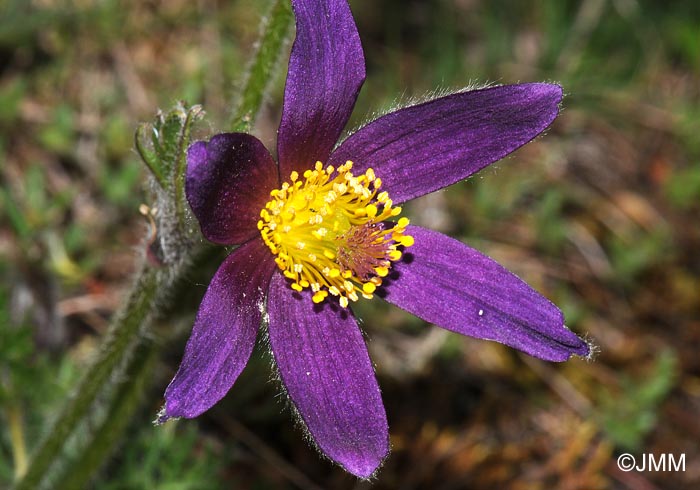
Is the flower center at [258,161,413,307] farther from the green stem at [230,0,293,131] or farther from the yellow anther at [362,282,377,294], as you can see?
the green stem at [230,0,293,131]

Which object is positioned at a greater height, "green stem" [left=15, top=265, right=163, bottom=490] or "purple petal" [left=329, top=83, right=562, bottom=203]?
"purple petal" [left=329, top=83, right=562, bottom=203]

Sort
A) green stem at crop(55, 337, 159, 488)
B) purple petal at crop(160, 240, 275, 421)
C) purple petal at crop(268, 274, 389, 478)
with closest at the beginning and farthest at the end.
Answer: purple petal at crop(160, 240, 275, 421) → purple petal at crop(268, 274, 389, 478) → green stem at crop(55, 337, 159, 488)

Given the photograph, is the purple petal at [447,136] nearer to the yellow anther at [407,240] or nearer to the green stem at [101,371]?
the yellow anther at [407,240]

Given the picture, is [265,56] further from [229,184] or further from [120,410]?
[120,410]

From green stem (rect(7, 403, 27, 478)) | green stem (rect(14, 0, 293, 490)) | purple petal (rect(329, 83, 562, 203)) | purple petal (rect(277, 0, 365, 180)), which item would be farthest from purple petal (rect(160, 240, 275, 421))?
green stem (rect(7, 403, 27, 478))

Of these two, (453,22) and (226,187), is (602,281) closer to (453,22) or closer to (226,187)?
(453,22)

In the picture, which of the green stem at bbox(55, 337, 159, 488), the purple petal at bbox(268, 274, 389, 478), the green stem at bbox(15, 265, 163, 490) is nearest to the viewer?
the purple petal at bbox(268, 274, 389, 478)

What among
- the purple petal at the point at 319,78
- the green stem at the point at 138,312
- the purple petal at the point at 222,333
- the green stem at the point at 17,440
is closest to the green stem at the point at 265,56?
the green stem at the point at 138,312
